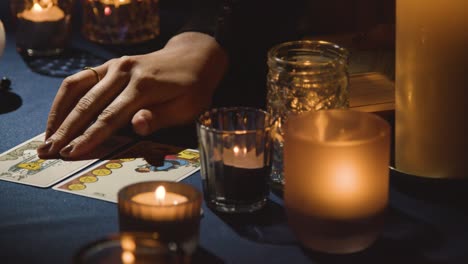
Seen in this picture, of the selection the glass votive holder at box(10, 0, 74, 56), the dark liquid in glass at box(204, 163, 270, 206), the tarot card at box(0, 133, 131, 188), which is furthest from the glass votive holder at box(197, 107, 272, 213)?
the glass votive holder at box(10, 0, 74, 56)

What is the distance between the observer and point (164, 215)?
0.77 m

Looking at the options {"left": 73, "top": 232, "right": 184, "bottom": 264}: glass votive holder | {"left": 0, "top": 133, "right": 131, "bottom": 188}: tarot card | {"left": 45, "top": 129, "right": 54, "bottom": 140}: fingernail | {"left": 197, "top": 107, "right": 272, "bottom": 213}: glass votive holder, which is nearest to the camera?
{"left": 73, "top": 232, "right": 184, "bottom": 264}: glass votive holder

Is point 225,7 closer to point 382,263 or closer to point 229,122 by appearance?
point 229,122

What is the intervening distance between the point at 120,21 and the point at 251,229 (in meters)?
0.87

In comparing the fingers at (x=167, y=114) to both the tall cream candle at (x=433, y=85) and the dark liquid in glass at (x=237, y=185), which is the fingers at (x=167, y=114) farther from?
the tall cream candle at (x=433, y=85)

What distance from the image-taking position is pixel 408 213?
908 mm

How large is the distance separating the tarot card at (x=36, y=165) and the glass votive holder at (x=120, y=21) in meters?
0.54

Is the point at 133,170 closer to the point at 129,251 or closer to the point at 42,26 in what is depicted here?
the point at 129,251

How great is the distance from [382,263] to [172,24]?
1.05 m

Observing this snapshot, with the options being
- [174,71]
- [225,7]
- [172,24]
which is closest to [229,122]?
[174,71]

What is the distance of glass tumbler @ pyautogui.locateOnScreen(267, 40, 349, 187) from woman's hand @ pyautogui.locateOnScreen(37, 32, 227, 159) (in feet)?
0.68

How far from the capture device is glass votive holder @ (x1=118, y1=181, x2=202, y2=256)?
0.77m

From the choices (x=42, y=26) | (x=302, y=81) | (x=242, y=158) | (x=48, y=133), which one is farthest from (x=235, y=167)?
(x=42, y=26)

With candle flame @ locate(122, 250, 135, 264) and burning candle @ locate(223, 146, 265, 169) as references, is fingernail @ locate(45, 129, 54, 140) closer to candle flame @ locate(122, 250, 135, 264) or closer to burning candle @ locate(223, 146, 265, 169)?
burning candle @ locate(223, 146, 265, 169)
